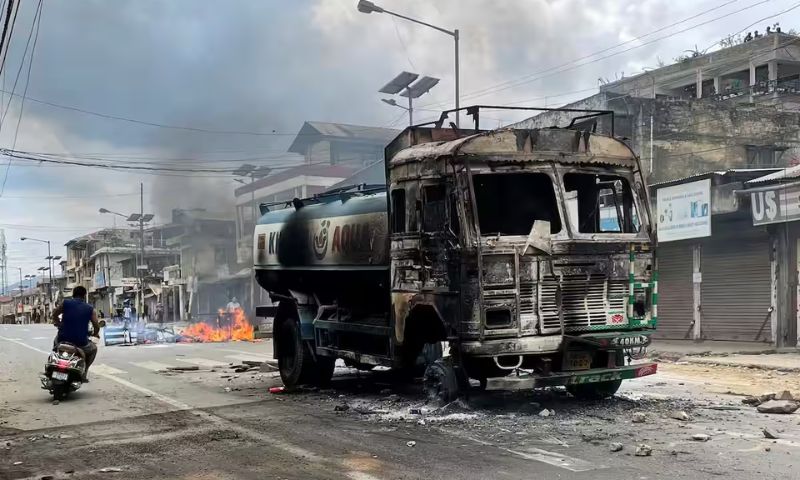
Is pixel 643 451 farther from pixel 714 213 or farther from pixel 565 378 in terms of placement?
pixel 714 213

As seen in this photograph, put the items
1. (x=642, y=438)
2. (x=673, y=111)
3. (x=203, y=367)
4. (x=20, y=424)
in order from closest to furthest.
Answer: (x=642, y=438) < (x=20, y=424) < (x=203, y=367) < (x=673, y=111)

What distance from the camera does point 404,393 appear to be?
30.5 feet

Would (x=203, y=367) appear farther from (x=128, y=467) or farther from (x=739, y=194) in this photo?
(x=739, y=194)

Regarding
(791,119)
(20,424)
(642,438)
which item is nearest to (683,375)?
(642,438)

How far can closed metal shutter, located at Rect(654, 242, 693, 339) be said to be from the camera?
1856 cm

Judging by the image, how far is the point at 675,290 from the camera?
1906 centimetres

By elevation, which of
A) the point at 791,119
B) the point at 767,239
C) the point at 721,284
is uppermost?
the point at 791,119

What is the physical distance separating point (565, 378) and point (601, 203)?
2.22 metres

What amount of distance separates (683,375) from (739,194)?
6646 mm

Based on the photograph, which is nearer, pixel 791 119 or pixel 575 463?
pixel 575 463

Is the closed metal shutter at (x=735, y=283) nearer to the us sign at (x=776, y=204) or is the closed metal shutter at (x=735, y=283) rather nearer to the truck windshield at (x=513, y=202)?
the us sign at (x=776, y=204)

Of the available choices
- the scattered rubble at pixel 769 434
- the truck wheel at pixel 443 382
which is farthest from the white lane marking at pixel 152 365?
the scattered rubble at pixel 769 434

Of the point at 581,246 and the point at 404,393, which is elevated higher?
the point at 581,246

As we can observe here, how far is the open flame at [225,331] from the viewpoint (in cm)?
2684
